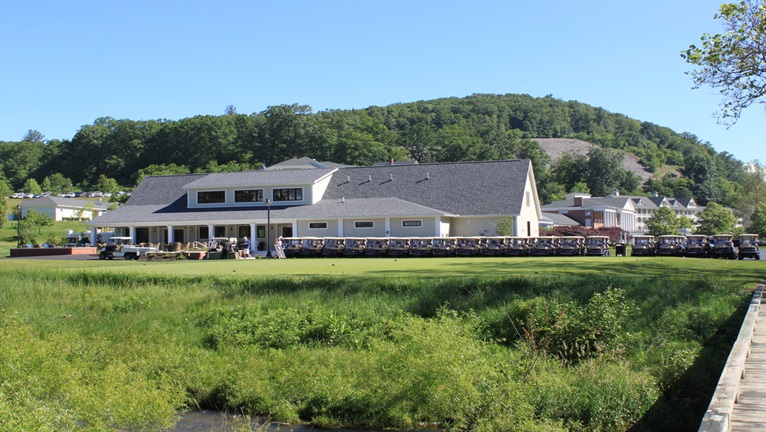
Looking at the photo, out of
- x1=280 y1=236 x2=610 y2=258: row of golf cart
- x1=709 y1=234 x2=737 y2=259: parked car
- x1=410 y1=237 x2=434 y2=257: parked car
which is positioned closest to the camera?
x1=709 y1=234 x2=737 y2=259: parked car

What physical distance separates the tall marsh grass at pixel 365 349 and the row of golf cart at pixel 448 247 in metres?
17.9

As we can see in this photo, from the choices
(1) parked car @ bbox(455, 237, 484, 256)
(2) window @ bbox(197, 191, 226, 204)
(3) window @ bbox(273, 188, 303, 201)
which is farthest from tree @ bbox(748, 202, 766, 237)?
(2) window @ bbox(197, 191, 226, 204)

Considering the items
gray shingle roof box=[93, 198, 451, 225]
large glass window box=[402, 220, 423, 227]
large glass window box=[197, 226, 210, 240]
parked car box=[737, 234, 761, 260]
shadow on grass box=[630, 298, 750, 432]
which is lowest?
shadow on grass box=[630, 298, 750, 432]

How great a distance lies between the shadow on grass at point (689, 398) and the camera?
1314 cm

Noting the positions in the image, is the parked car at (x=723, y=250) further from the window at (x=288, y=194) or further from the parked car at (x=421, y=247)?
the window at (x=288, y=194)

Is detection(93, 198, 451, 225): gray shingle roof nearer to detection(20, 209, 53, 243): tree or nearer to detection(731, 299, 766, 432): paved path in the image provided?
detection(20, 209, 53, 243): tree

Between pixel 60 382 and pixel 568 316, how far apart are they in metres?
11.8

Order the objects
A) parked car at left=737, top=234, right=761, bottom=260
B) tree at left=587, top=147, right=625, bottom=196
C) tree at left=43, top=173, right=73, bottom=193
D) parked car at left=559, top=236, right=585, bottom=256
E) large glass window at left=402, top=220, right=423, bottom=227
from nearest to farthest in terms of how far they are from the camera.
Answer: parked car at left=737, top=234, right=761, bottom=260
parked car at left=559, top=236, right=585, bottom=256
large glass window at left=402, top=220, right=423, bottom=227
tree at left=43, top=173, right=73, bottom=193
tree at left=587, top=147, right=625, bottom=196

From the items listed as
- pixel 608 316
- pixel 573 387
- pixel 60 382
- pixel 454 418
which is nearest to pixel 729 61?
pixel 608 316

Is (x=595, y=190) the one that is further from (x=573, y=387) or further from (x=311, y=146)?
(x=573, y=387)

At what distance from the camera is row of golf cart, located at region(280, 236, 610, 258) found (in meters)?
40.0

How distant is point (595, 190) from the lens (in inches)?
5822

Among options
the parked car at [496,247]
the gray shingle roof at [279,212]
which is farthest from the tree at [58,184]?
the parked car at [496,247]

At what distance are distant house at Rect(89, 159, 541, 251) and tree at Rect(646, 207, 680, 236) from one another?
3105 cm
